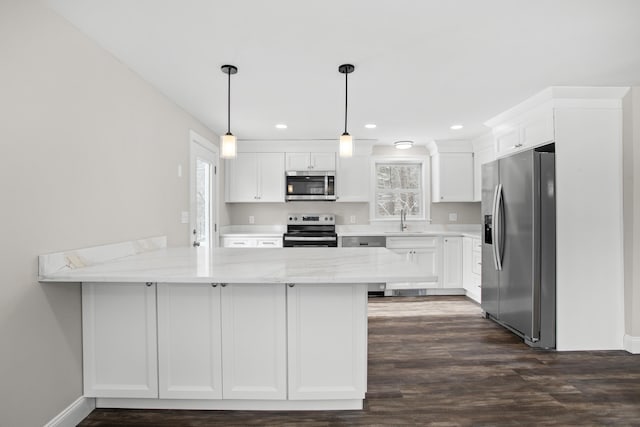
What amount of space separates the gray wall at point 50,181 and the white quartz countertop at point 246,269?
178 mm

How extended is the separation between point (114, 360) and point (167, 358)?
1.03ft

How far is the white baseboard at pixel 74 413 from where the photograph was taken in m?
1.74

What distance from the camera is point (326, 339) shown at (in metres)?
1.89

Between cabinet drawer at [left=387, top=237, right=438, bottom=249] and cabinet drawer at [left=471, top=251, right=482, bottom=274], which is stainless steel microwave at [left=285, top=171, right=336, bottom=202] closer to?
cabinet drawer at [left=387, top=237, right=438, bottom=249]

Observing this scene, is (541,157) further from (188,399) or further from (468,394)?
(188,399)

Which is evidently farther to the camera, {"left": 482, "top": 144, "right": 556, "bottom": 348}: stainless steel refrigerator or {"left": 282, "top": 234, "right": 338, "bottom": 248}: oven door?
{"left": 282, "top": 234, "right": 338, "bottom": 248}: oven door

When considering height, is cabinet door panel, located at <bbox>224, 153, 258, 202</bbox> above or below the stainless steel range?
above

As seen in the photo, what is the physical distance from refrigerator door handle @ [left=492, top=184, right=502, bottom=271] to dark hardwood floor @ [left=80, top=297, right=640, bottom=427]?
0.73m

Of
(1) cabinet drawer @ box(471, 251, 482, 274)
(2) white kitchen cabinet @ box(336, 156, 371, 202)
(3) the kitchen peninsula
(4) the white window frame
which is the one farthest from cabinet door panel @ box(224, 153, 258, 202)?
(1) cabinet drawer @ box(471, 251, 482, 274)

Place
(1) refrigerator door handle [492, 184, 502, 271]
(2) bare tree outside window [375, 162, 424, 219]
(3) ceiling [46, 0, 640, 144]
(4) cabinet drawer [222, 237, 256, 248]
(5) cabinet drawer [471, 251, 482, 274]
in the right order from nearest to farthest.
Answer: (3) ceiling [46, 0, 640, 144] → (1) refrigerator door handle [492, 184, 502, 271] → (5) cabinet drawer [471, 251, 482, 274] → (4) cabinet drawer [222, 237, 256, 248] → (2) bare tree outside window [375, 162, 424, 219]

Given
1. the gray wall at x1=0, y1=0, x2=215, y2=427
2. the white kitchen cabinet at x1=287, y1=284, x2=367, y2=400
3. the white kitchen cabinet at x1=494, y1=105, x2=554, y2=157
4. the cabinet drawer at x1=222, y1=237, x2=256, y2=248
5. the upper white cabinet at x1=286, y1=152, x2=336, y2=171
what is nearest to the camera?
the gray wall at x1=0, y1=0, x2=215, y2=427

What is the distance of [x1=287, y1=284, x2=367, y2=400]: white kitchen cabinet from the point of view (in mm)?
1874

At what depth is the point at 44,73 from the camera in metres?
1.66

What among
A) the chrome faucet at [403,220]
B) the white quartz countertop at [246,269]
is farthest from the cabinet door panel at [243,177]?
the white quartz countertop at [246,269]
